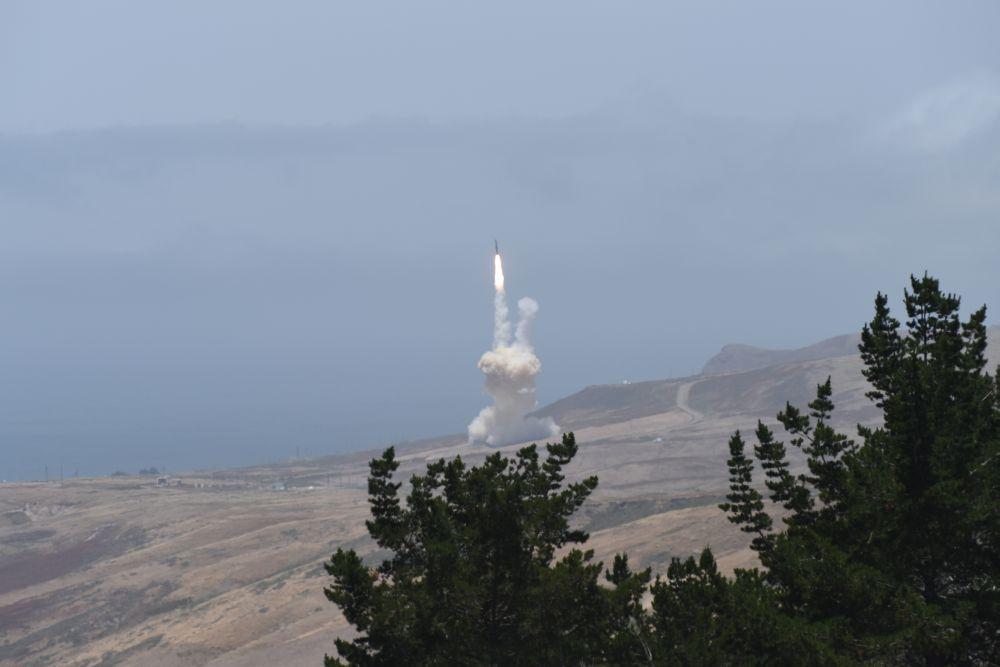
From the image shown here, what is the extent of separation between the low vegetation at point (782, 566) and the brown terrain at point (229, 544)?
37245 millimetres

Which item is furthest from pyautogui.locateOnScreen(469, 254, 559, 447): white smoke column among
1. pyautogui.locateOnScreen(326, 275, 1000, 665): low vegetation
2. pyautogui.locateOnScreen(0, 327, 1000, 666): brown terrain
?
pyautogui.locateOnScreen(326, 275, 1000, 665): low vegetation

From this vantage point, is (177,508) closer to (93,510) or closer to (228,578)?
(93,510)

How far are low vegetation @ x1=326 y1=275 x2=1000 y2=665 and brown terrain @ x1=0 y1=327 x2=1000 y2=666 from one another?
3725cm

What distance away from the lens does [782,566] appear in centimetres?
2164

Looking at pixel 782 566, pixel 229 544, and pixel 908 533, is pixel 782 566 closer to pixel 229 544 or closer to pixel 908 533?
pixel 908 533

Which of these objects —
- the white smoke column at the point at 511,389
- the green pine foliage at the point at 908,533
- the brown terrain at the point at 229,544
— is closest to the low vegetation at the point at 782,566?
the green pine foliage at the point at 908,533

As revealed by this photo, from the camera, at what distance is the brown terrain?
7125 cm

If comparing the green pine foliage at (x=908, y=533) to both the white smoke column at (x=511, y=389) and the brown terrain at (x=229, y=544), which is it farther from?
the white smoke column at (x=511, y=389)

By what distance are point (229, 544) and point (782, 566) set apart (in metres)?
89.0

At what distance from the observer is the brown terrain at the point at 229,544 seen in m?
71.2

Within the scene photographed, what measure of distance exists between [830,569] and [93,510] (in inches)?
5223

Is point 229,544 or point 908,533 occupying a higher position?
point 908,533

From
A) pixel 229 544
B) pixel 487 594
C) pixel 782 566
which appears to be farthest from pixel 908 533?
pixel 229 544

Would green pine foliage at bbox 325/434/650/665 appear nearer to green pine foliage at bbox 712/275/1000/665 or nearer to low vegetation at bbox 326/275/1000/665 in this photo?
low vegetation at bbox 326/275/1000/665
